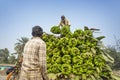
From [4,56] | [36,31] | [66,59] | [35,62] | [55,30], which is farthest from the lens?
[4,56]

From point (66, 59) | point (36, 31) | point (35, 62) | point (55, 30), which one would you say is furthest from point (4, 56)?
point (35, 62)

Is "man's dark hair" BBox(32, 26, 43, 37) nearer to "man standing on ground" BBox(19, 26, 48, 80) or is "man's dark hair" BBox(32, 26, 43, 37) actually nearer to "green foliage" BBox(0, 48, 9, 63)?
"man standing on ground" BBox(19, 26, 48, 80)

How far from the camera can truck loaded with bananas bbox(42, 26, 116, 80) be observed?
574 centimetres

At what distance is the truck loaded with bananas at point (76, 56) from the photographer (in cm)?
574

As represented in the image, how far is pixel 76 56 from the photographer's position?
18.9ft

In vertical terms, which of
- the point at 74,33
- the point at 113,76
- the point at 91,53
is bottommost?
the point at 113,76

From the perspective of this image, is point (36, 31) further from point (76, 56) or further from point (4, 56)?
point (4, 56)

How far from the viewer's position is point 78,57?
5.73m

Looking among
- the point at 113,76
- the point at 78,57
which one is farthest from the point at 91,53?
the point at 113,76

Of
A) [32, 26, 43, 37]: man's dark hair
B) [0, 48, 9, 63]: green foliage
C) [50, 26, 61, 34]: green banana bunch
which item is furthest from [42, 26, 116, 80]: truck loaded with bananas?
[0, 48, 9, 63]: green foliage

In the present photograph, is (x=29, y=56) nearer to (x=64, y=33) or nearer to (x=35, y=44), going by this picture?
(x=35, y=44)

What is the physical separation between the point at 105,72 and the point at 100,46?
20.0 inches

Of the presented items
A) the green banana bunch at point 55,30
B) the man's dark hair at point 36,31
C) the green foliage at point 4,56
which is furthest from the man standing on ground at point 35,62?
the green foliage at point 4,56

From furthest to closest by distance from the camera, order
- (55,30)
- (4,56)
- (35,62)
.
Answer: (4,56), (55,30), (35,62)
